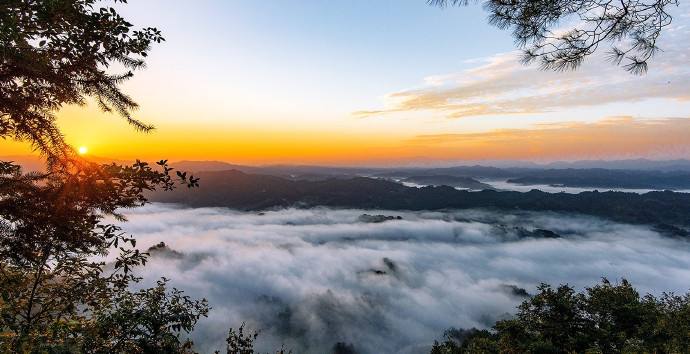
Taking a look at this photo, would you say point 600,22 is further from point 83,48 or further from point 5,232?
point 5,232

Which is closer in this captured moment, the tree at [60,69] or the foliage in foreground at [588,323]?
the tree at [60,69]

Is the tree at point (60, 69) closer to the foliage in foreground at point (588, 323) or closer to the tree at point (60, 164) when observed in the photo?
Result: the tree at point (60, 164)

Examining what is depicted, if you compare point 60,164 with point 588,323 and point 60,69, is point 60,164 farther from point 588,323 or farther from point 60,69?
point 588,323

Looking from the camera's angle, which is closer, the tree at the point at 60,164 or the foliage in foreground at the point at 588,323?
the tree at the point at 60,164

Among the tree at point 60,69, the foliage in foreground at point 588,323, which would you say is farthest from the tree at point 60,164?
the foliage in foreground at point 588,323

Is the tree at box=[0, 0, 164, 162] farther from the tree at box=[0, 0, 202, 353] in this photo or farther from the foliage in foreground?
the foliage in foreground

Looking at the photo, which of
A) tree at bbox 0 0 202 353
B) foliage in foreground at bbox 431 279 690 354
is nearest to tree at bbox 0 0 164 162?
tree at bbox 0 0 202 353

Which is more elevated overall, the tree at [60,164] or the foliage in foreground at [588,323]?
the tree at [60,164]

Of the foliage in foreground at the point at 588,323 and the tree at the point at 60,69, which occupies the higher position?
the tree at the point at 60,69
